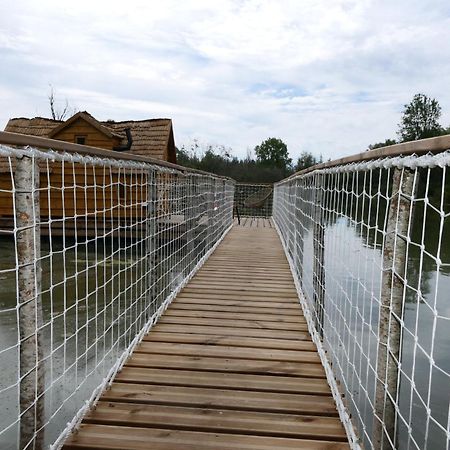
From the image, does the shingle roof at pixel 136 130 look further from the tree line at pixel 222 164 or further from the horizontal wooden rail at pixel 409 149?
the tree line at pixel 222 164

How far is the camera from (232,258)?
6277 mm

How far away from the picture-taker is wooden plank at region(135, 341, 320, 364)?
8.75 feet

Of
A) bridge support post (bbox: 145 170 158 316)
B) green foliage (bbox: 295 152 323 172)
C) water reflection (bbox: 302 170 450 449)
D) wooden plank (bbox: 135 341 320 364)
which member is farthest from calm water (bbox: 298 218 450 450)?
green foliage (bbox: 295 152 323 172)

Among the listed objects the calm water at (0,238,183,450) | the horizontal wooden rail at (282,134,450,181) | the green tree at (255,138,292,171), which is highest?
the green tree at (255,138,292,171)

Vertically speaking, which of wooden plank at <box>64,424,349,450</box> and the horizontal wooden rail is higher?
the horizontal wooden rail

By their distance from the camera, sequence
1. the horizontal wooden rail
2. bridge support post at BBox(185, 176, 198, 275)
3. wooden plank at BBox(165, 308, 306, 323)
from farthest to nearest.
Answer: bridge support post at BBox(185, 176, 198, 275) < wooden plank at BBox(165, 308, 306, 323) < the horizontal wooden rail

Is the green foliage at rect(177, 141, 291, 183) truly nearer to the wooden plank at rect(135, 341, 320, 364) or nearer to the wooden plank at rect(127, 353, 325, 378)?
the wooden plank at rect(135, 341, 320, 364)

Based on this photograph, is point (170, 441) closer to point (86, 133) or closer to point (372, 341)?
point (372, 341)

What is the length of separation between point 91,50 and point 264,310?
48.2 ft

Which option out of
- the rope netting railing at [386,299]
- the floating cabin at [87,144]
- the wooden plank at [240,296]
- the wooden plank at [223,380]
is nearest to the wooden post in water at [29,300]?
the wooden plank at [223,380]

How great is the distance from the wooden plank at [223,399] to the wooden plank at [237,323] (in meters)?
1.03

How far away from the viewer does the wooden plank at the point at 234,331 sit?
307 cm

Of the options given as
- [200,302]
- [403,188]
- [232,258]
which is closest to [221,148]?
[232,258]

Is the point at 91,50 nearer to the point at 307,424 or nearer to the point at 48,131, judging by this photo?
the point at 48,131
